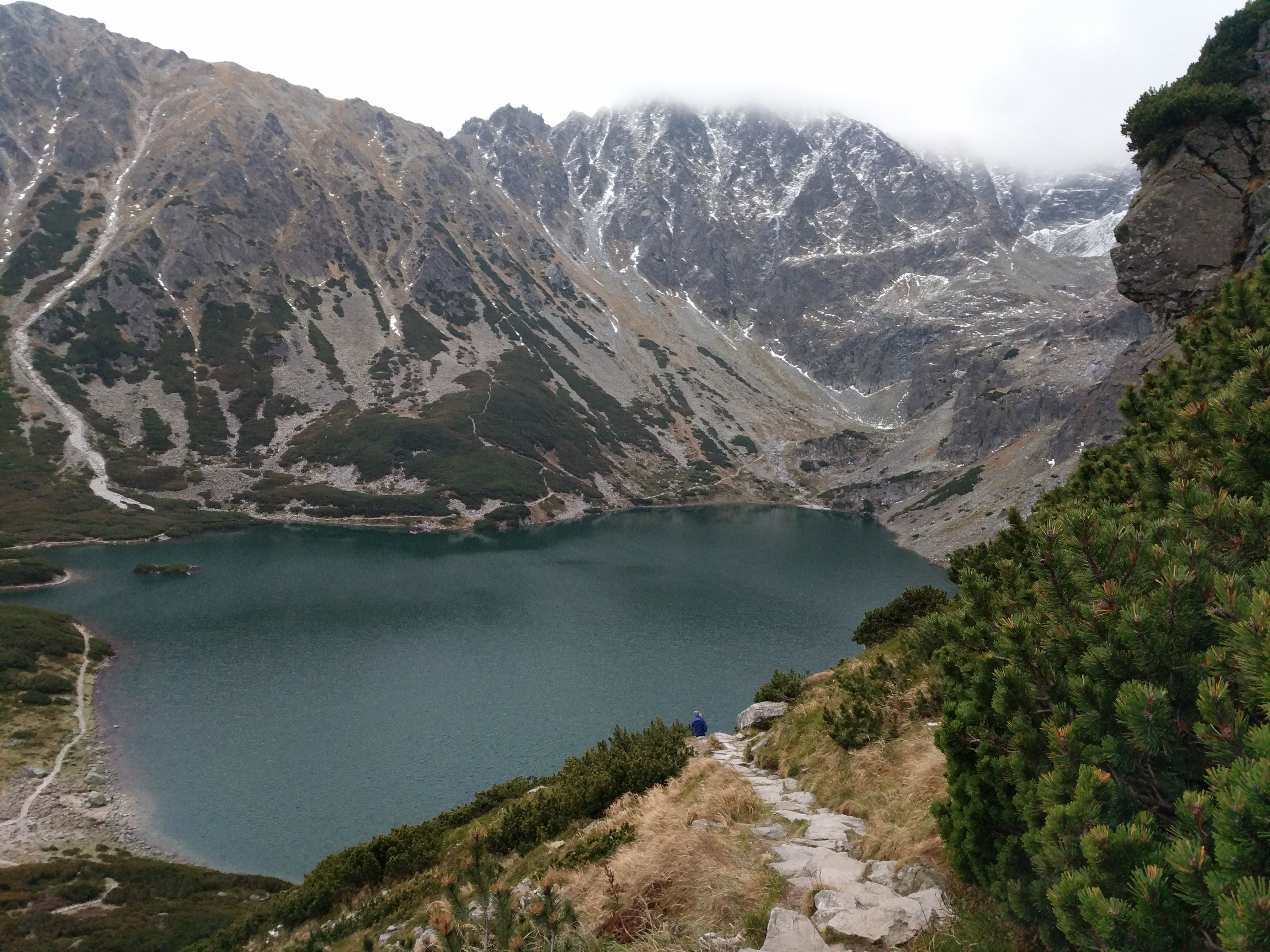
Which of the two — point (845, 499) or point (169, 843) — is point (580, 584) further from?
point (845, 499)

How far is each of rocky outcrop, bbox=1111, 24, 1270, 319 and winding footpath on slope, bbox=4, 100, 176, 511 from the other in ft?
A: 421

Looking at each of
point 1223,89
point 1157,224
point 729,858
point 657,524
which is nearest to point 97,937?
point 729,858

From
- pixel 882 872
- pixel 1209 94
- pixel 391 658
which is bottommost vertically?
pixel 391 658

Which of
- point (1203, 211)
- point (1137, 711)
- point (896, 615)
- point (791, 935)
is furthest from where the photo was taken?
point (1203, 211)

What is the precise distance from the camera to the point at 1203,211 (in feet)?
92.9

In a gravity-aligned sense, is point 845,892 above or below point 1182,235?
below

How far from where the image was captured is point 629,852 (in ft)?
30.4

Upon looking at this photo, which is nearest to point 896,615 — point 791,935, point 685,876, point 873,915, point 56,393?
point 685,876

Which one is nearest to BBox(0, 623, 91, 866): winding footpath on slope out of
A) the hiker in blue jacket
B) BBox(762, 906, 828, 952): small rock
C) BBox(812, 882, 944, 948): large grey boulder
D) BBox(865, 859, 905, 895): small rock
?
the hiker in blue jacket

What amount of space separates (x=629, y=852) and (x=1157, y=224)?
34.8 meters

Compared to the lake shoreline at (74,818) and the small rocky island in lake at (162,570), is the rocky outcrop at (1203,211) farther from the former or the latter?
the small rocky island in lake at (162,570)

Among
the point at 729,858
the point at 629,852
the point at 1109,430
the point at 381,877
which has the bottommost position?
the point at 381,877

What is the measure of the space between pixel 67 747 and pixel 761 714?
155ft

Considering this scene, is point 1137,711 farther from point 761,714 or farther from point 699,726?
point 699,726
